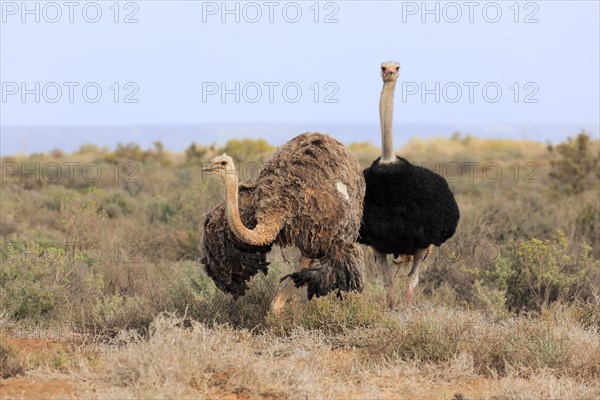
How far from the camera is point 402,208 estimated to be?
8336 mm

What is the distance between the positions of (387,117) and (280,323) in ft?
8.81

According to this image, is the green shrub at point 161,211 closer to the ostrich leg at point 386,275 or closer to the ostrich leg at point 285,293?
the ostrich leg at point 386,275

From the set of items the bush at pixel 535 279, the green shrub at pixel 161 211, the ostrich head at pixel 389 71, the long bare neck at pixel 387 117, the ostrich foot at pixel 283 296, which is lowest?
the bush at pixel 535 279

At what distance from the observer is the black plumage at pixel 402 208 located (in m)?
8.28

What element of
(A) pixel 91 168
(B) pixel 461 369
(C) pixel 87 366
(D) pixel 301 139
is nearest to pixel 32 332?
(C) pixel 87 366

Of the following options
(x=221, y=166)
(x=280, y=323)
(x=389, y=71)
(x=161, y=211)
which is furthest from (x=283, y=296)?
(x=161, y=211)

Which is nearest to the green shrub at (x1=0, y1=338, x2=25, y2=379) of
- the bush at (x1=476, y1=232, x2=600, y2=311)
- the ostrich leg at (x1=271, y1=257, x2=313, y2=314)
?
the ostrich leg at (x1=271, y1=257, x2=313, y2=314)

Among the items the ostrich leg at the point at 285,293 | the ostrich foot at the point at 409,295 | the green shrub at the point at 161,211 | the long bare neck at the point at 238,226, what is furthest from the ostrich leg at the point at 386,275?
the green shrub at the point at 161,211

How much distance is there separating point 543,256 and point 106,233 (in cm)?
633

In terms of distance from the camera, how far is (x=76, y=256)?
33.5ft

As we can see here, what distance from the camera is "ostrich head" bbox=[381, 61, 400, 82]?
29.2 ft

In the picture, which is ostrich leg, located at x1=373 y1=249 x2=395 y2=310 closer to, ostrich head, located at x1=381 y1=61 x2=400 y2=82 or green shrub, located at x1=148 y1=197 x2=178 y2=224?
ostrich head, located at x1=381 y1=61 x2=400 y2=82

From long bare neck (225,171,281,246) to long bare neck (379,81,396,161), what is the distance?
213 centimetres

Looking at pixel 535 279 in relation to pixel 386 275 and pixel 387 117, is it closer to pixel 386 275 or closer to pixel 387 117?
pixel 386 275
